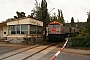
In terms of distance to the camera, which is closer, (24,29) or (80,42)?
(80,42)

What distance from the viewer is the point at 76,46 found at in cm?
1839

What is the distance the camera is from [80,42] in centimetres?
1831

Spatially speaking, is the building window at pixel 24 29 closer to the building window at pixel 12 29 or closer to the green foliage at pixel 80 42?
the building window at pixel 12 29

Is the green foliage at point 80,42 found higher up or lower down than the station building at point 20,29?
lower down

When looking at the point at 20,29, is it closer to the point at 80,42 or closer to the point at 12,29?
the point at 12,29

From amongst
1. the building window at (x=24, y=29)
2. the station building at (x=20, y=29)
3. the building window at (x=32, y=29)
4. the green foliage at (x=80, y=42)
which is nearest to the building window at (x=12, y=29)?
the station building at (x=20, y=29)

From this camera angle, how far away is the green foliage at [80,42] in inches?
705

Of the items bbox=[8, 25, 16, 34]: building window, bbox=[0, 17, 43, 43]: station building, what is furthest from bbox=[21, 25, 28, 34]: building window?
bbox=[8, 25, 16, 34]: building window

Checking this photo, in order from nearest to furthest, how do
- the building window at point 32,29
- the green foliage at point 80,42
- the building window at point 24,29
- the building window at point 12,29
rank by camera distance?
the green foliage at point 80,42, the building window at point 24,29, the building window at point 32,29, the building window at point 12,29

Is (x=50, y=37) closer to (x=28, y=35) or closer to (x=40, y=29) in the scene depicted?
(x=40, y=29)

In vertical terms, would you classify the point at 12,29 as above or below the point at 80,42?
above

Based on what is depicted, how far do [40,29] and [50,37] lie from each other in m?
2.59

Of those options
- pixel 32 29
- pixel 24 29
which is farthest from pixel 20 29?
pixel 32 29

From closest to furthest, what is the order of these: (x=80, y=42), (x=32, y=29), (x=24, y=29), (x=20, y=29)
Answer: (x=80, y=42)
(x=24, y=29)
(x=20, y=29)
(x=32, y=29)
